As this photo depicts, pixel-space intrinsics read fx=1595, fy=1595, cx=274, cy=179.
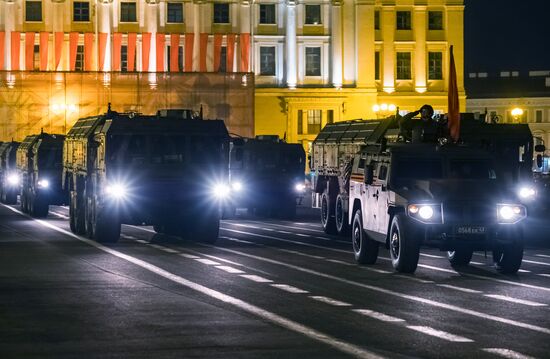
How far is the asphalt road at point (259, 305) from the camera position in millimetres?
14031

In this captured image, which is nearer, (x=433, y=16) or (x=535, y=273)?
(x=535, y=273)

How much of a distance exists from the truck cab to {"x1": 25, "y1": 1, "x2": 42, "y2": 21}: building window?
93.5 metres

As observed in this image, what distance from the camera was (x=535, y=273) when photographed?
79.9 feet

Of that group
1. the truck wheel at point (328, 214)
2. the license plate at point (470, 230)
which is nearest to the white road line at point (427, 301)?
the license plate at point (470, 230)

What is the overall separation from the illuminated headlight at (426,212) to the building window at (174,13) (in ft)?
317

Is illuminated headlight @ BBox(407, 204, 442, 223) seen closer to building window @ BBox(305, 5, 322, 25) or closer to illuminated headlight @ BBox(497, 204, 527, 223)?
illuminated headlight @ BBox(497, 204, 527, 223)

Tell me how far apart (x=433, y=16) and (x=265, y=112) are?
54.0 ft

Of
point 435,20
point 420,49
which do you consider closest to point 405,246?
point 420,49

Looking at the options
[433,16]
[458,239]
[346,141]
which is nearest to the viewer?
[458,239]

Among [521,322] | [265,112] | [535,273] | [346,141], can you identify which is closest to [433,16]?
[265,112]

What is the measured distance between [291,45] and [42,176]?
72.0 m

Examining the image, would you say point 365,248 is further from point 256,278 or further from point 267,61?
point 267,61

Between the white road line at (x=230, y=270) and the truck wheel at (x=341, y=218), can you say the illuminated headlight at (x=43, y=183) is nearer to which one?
the truck wheel at (x=341, y=218)

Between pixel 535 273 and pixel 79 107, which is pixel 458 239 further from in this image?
pixel 79 107
